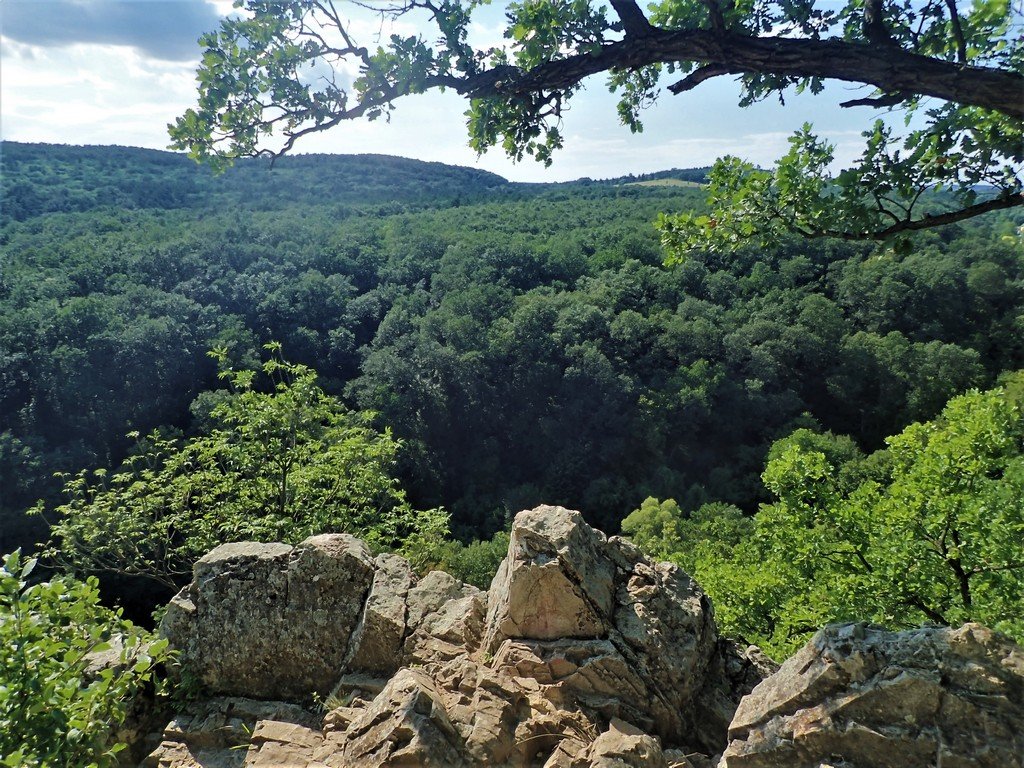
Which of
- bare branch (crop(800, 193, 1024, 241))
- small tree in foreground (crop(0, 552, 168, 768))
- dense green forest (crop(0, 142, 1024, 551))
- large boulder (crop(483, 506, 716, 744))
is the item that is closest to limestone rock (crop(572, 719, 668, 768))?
large boulder (crop(483, 506, 716, 744))

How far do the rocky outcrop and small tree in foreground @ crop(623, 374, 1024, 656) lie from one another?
10.1 ft

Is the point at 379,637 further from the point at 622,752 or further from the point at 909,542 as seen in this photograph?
the point at 909,542

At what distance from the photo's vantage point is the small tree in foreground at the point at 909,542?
827 cm

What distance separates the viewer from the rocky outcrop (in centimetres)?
428

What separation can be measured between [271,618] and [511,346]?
38.5m

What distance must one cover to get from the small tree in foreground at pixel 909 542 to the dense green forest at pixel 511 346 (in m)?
27.1

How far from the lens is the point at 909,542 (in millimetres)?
8961

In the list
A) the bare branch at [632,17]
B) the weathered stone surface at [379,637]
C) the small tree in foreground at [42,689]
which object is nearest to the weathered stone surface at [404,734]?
the weathered stone surface at [379,637]

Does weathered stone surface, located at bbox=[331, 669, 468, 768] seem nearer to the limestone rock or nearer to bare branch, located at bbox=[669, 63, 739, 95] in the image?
the limestone rock

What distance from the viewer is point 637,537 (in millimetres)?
29203

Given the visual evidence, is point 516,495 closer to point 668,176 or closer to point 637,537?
point 637,537

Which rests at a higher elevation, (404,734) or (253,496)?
(404,734)

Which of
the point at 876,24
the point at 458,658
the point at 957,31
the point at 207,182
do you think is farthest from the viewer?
the point at 207,182

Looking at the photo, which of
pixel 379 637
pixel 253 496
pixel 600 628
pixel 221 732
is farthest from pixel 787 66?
pixel 253 496
